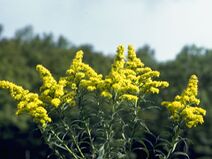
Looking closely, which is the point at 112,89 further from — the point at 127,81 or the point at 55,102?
the point at 55,102

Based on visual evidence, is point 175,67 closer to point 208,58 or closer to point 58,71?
point 208,58

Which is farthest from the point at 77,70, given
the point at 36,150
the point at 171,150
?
the point at 36,150

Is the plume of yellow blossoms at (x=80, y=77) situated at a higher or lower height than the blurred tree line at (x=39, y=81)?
lower

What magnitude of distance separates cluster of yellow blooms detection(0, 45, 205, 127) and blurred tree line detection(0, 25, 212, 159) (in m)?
45.0

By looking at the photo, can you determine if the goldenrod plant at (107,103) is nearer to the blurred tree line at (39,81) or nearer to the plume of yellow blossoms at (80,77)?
the plume of yellow blossoms at (80,77)

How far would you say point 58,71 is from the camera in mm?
79000

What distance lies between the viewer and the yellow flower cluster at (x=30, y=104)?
9875 mm

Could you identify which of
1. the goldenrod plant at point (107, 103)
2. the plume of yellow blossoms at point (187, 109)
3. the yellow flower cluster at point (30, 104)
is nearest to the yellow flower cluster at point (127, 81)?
the goldenrod plant at point (107, 103)

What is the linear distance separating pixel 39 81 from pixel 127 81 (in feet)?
224

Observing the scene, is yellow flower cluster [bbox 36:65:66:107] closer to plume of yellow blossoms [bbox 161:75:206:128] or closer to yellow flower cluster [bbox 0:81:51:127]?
yellow flower cluster [bbox 0:81:51:127]

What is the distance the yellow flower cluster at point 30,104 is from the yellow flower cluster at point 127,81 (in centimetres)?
79

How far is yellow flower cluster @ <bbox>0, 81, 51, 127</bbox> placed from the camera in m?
9.88

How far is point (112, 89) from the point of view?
10086 millimetres

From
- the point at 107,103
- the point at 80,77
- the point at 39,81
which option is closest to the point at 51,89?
the point at 80,77
